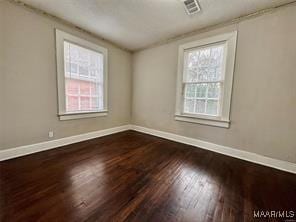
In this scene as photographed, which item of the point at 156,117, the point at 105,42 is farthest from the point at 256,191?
the point at 105,42

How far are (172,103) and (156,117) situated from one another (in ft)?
2.16

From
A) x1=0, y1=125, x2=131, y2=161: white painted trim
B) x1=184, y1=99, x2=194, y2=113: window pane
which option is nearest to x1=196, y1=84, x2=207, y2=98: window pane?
x1=184, y1=99, x2=194, y2=113: window pane

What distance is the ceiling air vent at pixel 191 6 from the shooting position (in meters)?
2.09

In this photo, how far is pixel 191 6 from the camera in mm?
2180

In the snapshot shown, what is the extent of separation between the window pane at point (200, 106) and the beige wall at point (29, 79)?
2847 mm

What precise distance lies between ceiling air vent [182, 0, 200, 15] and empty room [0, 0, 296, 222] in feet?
0.06

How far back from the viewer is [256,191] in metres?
1.65

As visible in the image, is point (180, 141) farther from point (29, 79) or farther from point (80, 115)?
point (29, 79)

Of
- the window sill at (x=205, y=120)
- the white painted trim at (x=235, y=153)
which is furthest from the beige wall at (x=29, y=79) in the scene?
the window sill at (x=205, y=120)

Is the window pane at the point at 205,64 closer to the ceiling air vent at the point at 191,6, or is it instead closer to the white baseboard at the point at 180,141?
the ceiling air vent at the point at 191,6

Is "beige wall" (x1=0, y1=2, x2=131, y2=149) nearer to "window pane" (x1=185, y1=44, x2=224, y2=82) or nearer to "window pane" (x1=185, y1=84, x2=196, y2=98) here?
"window pane" (x1=185, y1=44, x2=224, y2=82)

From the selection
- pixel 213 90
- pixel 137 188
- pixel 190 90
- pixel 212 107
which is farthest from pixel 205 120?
pixel 137 188

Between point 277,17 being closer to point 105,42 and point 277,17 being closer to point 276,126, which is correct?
point 276,126

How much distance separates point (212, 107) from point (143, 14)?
2.25m
